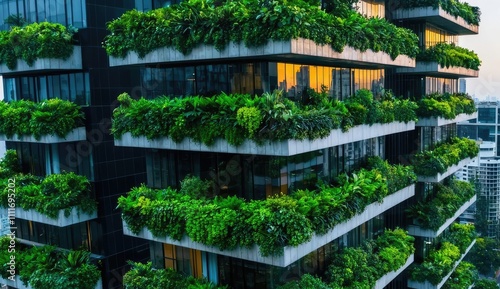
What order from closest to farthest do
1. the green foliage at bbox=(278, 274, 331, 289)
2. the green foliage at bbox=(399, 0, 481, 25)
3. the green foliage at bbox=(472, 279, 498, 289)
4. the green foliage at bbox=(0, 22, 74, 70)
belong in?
1. the green foliage at bbox=(278, 274, 331, 289)
2. the green foliage at bbox=(0, 22, 74, 70)
3. the green foliage at bbox=(399, 0, 481, 25)
4. the green foliage at bbox=(472, 279, 498, 289)

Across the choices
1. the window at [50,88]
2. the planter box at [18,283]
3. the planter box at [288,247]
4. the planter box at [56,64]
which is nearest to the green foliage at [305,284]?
the planter box at [288,247]

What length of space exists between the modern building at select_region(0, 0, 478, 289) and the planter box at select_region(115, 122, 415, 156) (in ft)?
0.15

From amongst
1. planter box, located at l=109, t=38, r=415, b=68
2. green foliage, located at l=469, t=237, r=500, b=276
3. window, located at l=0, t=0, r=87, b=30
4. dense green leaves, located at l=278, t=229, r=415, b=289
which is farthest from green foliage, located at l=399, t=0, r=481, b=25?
green foliage, located at l=469, t=237, r=500, b=276

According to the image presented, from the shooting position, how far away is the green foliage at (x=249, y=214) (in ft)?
54.1

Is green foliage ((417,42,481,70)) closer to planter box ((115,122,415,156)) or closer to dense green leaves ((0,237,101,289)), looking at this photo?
planter box ((115,122,415,156))

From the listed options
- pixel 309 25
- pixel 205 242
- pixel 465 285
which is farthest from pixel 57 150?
pixel 465 285

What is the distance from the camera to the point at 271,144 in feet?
55.4

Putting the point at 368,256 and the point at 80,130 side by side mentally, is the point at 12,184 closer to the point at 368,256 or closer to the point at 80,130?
the point at 80,130

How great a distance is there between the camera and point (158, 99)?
67.1 ft

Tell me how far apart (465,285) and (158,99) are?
2729 cm

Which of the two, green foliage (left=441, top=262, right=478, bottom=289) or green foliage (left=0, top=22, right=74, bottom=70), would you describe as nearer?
green foliage (left=0, top=22, right=74, bottom=70)

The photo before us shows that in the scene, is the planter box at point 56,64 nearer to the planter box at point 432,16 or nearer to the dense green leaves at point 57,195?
the dense green leaves at point 57,195

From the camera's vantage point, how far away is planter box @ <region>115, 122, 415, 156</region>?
55.3 feet

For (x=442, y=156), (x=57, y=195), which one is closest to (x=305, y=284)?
(x=57, y=195)
